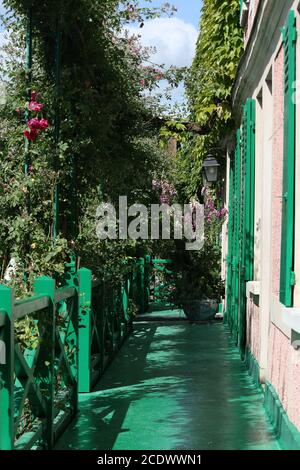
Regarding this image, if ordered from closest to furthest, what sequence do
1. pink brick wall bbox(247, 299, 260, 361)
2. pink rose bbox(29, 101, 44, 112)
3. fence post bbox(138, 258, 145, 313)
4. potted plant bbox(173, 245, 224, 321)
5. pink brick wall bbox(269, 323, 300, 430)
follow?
pink brick wall bbox(269, 323, 300, 430), pink rose bbox(29, 101, 44, 112), pink brick wall bbox(247, 299, 260, 361), potted plant bbox(173, 245, 224, 321), fence post bbox(138, 258, 145, 313)

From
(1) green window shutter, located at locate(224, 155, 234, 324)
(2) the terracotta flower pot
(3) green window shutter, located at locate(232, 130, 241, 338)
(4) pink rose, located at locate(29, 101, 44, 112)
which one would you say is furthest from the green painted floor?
(2) the terracotta flower pot

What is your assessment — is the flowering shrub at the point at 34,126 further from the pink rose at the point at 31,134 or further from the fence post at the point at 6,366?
the fence post at the point at 6,366

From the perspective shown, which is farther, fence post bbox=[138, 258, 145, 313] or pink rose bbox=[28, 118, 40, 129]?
fence post bbox=[138, 258, 145, 313]

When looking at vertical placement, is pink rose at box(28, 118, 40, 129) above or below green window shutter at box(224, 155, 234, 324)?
above

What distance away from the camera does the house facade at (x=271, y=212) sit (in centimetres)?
538

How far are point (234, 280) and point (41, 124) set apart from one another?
220 inches

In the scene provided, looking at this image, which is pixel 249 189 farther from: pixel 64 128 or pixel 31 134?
pixel 31 134

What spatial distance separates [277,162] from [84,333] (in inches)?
89.4

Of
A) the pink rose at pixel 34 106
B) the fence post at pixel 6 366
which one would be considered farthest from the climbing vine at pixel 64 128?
the fence post at pixel 6 366

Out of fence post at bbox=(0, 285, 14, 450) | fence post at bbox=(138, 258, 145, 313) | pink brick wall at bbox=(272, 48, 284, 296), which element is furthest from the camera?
fence post at bbox=(138, 258, 145, 313)

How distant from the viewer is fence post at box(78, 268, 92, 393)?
24.8 ft

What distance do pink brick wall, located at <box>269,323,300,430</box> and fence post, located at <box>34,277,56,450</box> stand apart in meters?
1.48

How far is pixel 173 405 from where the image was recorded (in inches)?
283

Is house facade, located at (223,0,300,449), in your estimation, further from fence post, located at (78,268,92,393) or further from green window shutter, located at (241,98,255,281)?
fence post, located at (78,268,92,393)
